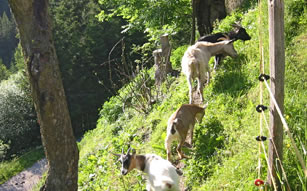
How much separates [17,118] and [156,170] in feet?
96.6

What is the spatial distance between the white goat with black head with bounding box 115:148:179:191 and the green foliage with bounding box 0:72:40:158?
27.1 meters

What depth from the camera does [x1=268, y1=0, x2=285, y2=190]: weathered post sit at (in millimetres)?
3336

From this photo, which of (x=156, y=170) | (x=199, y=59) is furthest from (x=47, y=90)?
(x=199, y=59)

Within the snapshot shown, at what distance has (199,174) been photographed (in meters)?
5.52

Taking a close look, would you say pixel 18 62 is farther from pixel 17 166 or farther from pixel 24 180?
pixel 24 180

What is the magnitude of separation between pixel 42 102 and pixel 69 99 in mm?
33935

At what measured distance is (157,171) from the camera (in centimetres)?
485

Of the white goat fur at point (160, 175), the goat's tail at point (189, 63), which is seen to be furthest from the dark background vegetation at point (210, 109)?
the goat's tail at point (189, 63)

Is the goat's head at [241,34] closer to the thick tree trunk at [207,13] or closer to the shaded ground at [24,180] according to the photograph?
the thick tree trunk at [207,13]

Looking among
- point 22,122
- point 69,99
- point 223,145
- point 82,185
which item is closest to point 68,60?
point 69,99

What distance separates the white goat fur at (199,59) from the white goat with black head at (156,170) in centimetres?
268

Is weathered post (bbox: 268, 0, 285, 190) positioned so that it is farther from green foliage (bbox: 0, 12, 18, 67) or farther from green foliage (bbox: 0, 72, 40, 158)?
green foliage (bbox: 0, 12, 18, 67)

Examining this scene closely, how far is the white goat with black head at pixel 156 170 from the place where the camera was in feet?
15.2

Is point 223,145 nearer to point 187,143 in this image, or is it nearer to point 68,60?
point 187,143
